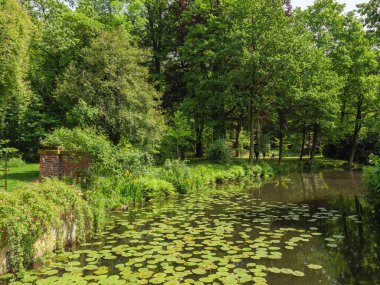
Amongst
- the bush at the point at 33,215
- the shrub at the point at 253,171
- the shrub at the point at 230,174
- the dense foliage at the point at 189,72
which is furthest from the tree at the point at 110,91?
the bush at the point at 33,215

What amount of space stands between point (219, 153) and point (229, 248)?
1445cm

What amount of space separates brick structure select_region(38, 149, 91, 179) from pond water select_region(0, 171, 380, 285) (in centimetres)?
191

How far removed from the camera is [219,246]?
7.22 m

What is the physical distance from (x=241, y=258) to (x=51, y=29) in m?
16.5

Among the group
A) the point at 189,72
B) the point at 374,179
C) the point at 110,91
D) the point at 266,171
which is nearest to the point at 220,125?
the point at 189,72

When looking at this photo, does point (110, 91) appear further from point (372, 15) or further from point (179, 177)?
point (372, 15)

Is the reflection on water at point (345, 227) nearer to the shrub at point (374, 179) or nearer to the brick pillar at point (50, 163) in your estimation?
the shrub at point (374, 179)

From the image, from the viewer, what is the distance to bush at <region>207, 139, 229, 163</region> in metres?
21.1

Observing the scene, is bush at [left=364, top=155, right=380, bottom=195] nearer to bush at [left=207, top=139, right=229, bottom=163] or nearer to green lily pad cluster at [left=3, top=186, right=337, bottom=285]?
green lily pad cluster at [left=3, top=186, right=337, bottom=285]

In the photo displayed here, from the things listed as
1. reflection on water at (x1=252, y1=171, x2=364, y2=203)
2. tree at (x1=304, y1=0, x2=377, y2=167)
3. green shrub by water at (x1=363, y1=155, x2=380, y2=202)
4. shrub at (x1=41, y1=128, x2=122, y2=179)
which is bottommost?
reflection on water at (x1=252, y1=171, x2=364, y2=203)

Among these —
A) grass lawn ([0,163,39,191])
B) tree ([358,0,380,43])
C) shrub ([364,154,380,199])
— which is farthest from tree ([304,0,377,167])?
grass lawn ([0,163,39,191])

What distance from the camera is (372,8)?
1242cm

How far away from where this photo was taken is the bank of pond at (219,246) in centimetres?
561

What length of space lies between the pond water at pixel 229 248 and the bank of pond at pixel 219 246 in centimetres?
2
